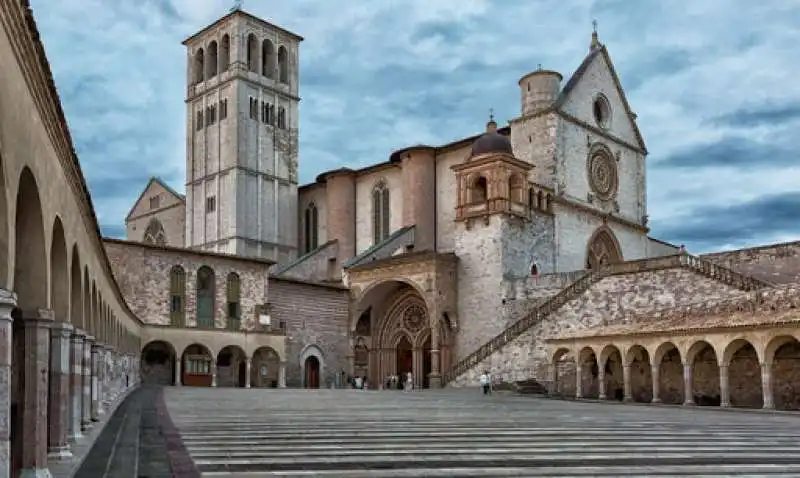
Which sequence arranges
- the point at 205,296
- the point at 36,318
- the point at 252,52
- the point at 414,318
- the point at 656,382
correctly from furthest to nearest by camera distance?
the point at 252,52 < the point at 414,318 < the point at 205,296 < the point at 656,382 < the point at 36,318

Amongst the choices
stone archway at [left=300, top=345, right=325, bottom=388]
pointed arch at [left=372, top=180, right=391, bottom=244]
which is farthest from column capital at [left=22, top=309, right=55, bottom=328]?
pointed arch at [left=372, top=180, right=391, bottom=244]

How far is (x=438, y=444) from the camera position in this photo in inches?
520

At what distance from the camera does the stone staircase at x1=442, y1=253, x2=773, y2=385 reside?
34.8 meters

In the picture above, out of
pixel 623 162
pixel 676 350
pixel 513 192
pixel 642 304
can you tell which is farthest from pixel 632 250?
pixel 676 350

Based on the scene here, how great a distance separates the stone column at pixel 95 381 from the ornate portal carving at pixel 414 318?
3090 centimetres

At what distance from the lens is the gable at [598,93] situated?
48656 millimetres

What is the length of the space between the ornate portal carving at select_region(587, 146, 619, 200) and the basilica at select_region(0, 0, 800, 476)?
0.43 feet

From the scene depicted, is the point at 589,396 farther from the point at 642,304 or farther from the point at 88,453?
the point at 88,453

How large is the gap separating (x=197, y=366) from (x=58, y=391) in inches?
1311

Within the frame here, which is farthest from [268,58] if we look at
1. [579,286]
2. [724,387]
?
[724,387]

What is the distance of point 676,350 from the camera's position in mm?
31484

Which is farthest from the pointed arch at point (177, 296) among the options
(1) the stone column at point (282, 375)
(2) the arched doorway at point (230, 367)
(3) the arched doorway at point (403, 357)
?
(3) the arched doorway at point (403, 357)

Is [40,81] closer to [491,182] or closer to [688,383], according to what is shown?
[688,383]

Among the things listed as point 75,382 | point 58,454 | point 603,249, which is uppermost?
point 603,249
